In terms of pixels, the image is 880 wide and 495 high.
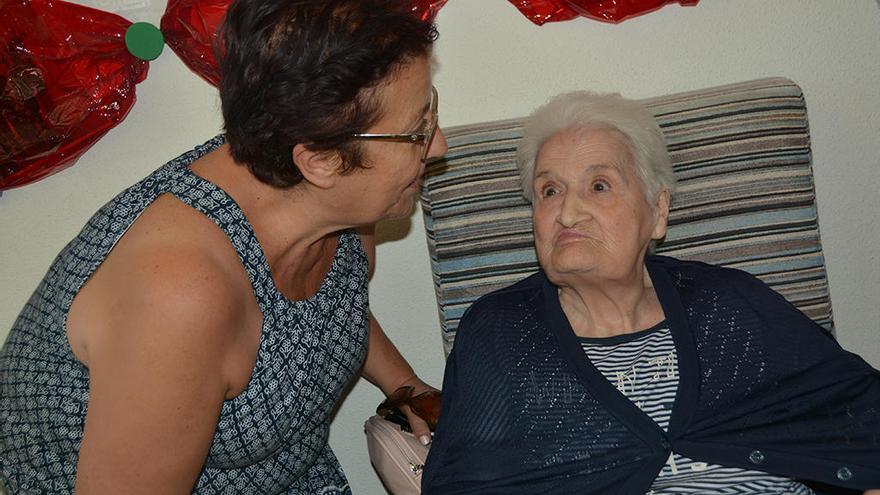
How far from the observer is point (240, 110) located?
Answer: 1497 millimetres

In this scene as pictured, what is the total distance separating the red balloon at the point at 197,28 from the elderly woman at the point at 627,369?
61 centimetres

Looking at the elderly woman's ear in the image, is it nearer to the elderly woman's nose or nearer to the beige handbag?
the elderly woman's nose

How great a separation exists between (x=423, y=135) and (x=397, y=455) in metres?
0.72

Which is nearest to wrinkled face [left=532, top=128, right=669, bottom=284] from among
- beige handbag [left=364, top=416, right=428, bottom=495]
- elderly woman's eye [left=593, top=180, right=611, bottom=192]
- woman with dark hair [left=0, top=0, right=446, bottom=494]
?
elderly woman's eye [left=593, top=180, right=611, bottom=192]

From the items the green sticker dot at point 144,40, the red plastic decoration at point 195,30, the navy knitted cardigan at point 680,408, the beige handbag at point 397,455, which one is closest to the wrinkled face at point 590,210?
the navy knitted cardigan at point 680,408

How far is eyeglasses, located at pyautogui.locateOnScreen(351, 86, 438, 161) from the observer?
153cm

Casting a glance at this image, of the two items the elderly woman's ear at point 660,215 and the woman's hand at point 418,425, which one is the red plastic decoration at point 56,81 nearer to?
the woman's hand at point 418,425

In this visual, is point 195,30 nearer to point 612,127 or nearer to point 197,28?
point 197,28

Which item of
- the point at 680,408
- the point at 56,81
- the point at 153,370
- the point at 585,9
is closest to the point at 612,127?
the point at 585,9

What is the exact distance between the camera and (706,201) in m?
2.07

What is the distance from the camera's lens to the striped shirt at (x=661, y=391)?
175cm

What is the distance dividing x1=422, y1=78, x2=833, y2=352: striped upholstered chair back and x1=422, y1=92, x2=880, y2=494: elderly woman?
11 centimetres

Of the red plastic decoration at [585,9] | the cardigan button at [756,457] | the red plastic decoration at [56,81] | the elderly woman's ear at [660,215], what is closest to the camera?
the cardigan button at [756,457]

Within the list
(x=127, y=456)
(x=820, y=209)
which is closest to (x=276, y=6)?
(x=127, y=456)
